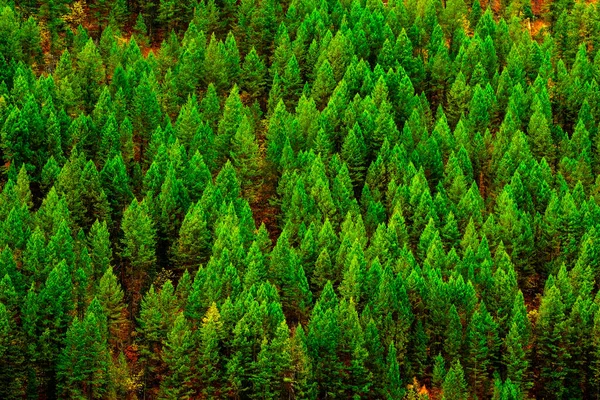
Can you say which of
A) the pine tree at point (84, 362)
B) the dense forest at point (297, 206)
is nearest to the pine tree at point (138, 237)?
the dense forest at point (297, 206)

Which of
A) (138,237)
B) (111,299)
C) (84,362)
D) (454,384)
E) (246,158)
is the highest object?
(138,237)

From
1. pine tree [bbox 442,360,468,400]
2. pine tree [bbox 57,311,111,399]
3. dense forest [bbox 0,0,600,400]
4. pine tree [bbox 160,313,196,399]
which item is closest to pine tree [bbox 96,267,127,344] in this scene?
dense forest [bbox 0,0,600,400]

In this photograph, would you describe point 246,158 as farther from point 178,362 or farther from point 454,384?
point 454,384

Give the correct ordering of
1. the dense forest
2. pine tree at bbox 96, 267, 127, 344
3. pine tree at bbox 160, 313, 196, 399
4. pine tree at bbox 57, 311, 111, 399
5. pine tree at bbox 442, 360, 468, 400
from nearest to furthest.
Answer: pine tree at bbox 57, 311, 111, 399 < pine tree at bbox 160, 313, 196, 399 < pine tree at bbox 442, 360, 468, 400 < the dense forest < pine tree at bbox 96, 267, 127, 344

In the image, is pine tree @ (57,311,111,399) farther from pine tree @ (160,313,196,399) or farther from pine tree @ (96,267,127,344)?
pine tree @ (160,313,196,399)

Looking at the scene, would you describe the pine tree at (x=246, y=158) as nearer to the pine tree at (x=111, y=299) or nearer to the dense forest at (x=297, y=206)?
the dense forest at (x=297, y=206)

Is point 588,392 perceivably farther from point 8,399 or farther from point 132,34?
point 132,34

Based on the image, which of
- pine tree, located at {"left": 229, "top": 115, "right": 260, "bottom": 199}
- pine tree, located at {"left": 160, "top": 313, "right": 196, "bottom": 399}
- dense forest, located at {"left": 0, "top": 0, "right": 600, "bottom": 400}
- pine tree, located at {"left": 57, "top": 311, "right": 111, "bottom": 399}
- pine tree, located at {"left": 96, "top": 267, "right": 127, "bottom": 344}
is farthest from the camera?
pine tree, located at {"left": 229, "top": 115, "right": 260, "bottom": 199}

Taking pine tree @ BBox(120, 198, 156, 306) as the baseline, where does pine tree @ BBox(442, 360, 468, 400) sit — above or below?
below

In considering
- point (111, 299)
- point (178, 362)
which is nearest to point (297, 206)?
point (111, 299)
